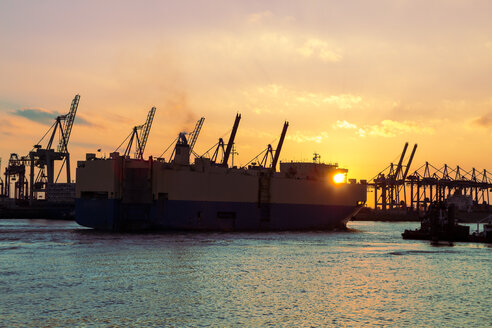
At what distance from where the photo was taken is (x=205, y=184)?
6069 cm

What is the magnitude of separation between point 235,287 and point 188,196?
116ft

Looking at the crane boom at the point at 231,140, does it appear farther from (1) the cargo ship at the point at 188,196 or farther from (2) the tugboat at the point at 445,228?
(2) the tugboat at the point at 445,228

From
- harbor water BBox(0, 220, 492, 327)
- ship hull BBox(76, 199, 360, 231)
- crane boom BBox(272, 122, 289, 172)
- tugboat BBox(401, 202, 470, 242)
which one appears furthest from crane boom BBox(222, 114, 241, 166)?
harbor water BBox(0, 220, 492, 327)

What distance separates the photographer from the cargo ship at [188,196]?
57.5m

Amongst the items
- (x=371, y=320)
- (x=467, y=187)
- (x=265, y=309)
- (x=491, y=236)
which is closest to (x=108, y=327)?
(x=265, y=309)

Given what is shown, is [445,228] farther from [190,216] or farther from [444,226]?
[190,216]

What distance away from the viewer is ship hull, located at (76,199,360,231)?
57344 mm

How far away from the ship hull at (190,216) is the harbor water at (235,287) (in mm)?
15643

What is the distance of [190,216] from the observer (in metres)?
59.3

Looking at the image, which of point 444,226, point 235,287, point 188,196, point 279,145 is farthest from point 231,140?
point 235,287

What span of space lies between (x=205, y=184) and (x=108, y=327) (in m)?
44.0

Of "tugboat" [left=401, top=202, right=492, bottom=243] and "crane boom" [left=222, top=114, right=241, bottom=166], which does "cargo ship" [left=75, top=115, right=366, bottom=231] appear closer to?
"crane boom" [left=222, top=114, right=241, bottom=166]

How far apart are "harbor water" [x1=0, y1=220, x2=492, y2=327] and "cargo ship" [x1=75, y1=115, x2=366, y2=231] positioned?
1591 cm

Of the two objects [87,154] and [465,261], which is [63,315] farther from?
[87,154]
